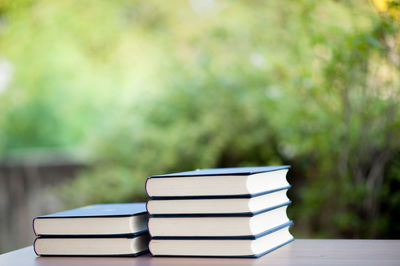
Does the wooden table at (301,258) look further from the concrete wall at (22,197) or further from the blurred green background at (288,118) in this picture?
the concrete wall at (22,197)

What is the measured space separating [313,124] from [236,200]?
7.02 ft

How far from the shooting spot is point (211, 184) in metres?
0.97

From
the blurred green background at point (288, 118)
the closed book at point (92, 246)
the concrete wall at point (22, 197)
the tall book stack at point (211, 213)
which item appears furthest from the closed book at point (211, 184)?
the concrete wall at point (22, 197)

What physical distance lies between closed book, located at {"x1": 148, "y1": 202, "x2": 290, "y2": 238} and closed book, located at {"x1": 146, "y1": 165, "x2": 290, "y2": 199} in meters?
0.04

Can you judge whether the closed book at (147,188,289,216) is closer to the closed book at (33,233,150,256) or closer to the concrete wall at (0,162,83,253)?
the closed book at (33,233,150,256)

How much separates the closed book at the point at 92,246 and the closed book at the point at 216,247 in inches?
1.9

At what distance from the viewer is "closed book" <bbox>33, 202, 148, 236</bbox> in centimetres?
104

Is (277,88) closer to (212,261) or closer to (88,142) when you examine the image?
(88,142)

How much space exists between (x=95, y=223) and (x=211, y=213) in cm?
25

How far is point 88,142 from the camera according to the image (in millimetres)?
4047

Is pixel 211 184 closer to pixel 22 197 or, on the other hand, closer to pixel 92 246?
pixel 92 246

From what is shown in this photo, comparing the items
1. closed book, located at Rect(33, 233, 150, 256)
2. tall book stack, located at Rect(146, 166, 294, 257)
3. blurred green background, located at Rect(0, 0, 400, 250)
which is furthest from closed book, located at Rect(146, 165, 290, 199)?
blurred green background, located at Rect(0, 0, 400, 250)

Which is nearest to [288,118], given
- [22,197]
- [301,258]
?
[301,258]

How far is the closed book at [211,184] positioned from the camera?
37.4 inches
